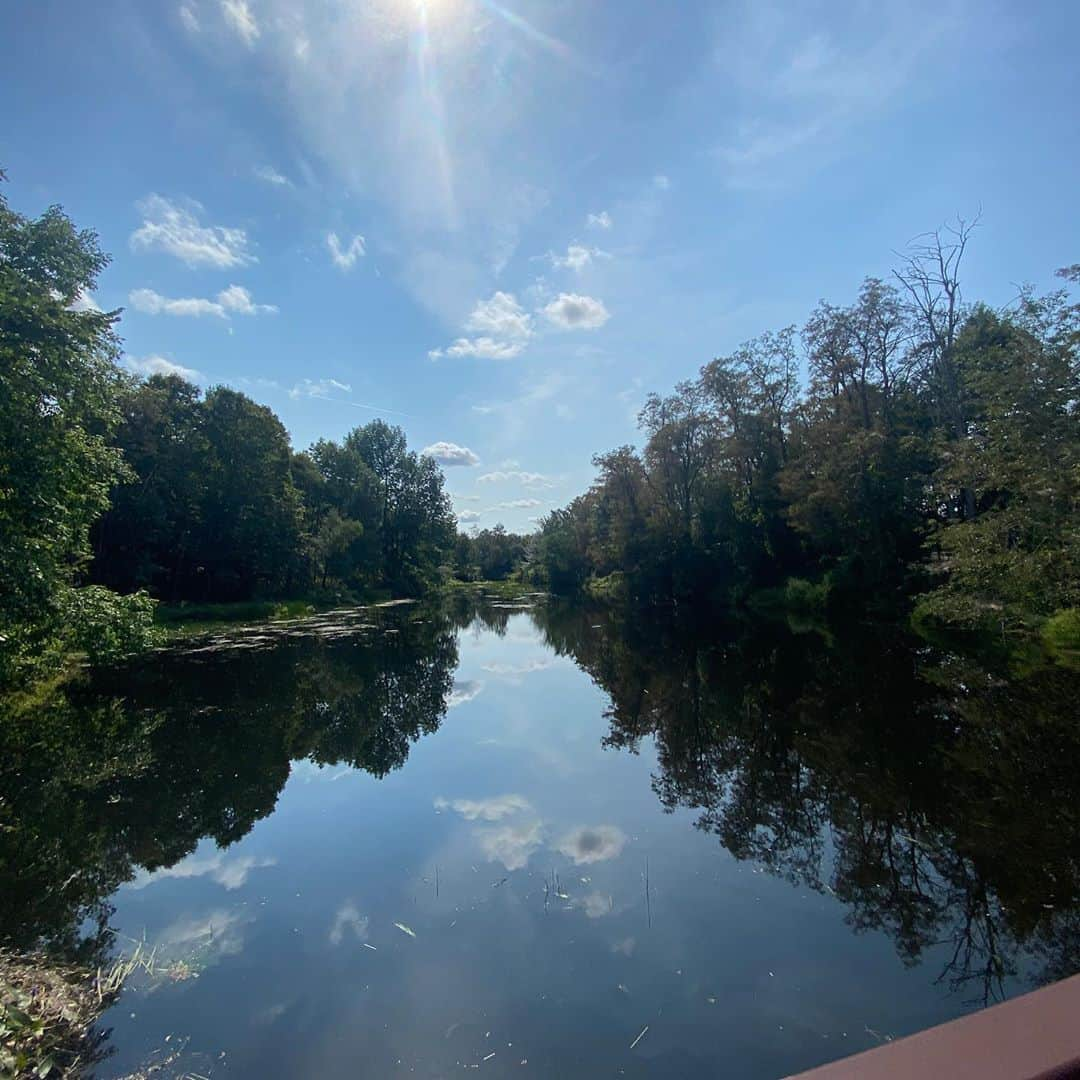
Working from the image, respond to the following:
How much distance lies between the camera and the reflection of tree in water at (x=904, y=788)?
4535 millimetres

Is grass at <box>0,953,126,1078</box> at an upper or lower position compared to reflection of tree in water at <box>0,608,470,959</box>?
upper

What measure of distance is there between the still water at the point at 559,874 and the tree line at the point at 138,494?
2905 millimetres

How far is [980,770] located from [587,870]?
5021 millimetres

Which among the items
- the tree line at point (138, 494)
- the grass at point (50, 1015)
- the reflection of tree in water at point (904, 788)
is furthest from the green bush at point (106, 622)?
the reflection of tree in water at point (904, 788)

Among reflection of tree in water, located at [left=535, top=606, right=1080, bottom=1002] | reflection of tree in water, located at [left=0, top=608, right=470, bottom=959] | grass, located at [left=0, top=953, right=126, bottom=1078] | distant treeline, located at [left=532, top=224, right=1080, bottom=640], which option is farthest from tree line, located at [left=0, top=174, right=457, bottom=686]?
distant treeline, located at [left=532, top=224, right=1080, bottom=640]

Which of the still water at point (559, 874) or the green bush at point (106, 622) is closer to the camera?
the still water at point (559, 874)

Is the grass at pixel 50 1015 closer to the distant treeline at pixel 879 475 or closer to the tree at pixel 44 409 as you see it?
the tree at pixel 44 409

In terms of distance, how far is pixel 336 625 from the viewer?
30062mm

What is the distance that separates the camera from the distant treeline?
12.8 metres

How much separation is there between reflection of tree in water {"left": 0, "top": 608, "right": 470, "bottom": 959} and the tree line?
5.25ft

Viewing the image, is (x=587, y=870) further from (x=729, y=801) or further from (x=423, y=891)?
(x=729, y=801)

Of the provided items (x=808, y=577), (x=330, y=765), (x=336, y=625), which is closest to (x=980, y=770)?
(x=330, y=765)

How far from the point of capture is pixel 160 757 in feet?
30.8

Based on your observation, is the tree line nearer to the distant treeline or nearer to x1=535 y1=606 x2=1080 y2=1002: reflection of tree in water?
x1=535 y1=606 x2=1080 y2=1002: reflection of tree in water
